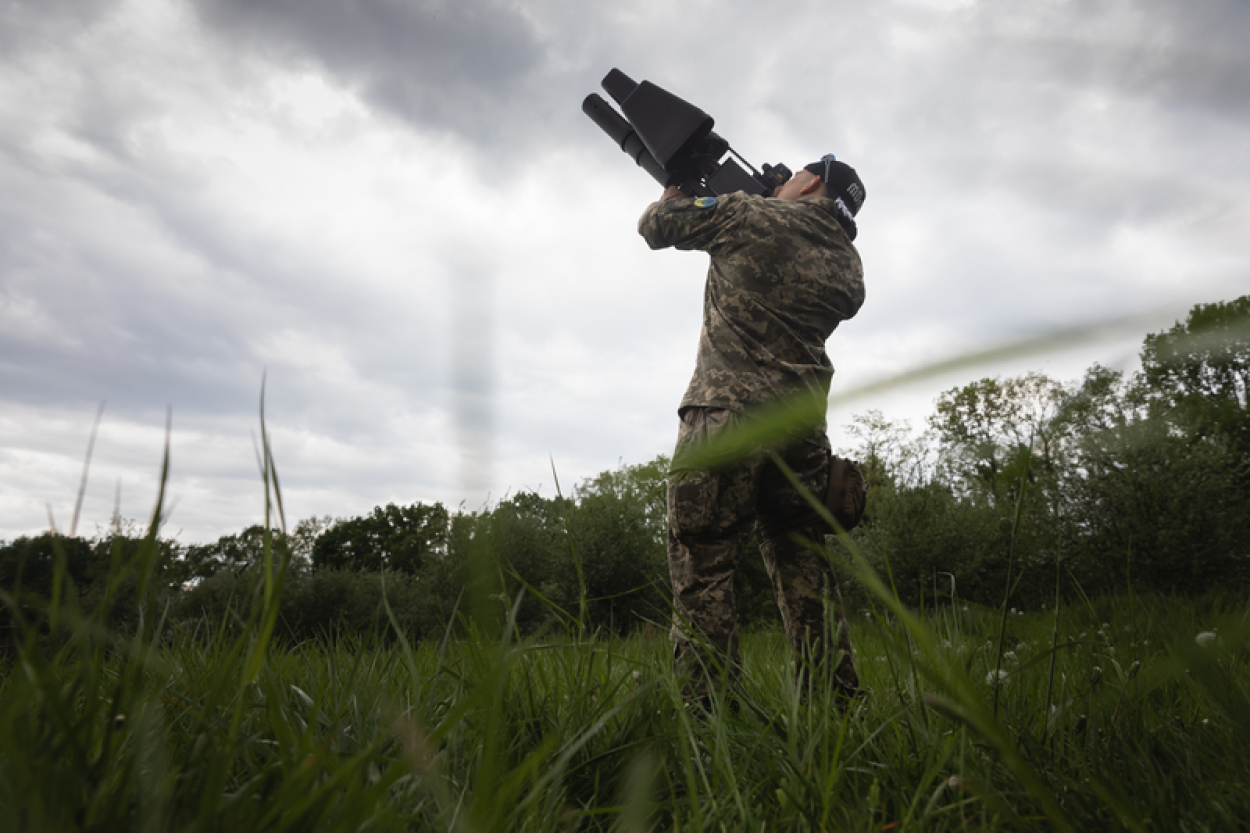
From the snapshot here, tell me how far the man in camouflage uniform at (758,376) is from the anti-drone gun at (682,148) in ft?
2.65

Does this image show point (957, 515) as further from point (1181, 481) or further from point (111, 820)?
point (111, 820)

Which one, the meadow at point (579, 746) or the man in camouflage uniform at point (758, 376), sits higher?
the man in camouflage uniform at point (758, 376)

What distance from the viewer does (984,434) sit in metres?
0.55

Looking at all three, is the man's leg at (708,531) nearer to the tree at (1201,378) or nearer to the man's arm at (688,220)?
the man's arm at (688,220)

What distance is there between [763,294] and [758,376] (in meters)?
0.40

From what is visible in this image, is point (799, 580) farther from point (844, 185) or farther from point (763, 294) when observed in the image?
point (844, 185)

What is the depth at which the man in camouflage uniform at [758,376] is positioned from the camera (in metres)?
2.60

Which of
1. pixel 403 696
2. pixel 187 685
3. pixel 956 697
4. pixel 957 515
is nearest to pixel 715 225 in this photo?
pixel 403 696

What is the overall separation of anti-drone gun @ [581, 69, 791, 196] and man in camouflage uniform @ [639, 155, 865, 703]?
0.81 m

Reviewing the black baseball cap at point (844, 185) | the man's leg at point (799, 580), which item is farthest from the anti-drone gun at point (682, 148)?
the man's leg at point (799, 580)

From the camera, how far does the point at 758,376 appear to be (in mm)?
2805

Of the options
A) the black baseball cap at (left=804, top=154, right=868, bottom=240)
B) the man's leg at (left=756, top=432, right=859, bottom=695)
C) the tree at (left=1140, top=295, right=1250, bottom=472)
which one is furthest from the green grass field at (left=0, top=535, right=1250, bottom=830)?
the black baseball cap at (left=804, top=154, right=868, bottom=240)

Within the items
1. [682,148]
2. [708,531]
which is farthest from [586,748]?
[682,148]

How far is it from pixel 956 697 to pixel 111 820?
0.67m
